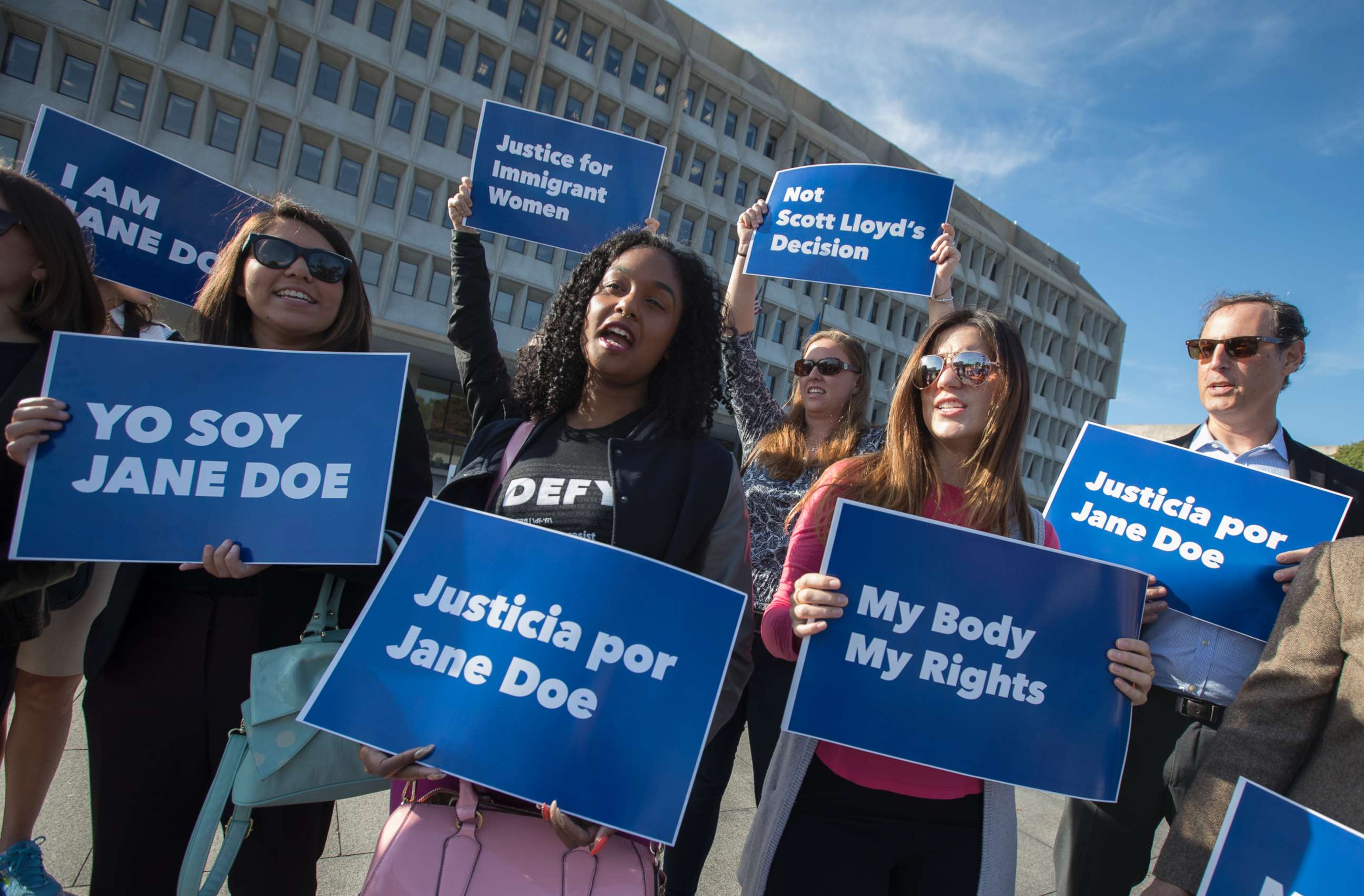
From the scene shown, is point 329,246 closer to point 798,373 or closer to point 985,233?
point 798,373

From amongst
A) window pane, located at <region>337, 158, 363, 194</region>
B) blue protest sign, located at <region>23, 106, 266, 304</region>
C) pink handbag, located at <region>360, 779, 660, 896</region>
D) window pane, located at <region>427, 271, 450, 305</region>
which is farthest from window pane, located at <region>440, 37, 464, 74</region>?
pink handbag, located at <region>360, 779, 660, 896</region>

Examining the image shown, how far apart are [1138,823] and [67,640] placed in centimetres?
340

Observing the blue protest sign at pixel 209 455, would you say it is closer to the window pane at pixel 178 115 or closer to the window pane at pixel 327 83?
the window pane at pixel 178 115

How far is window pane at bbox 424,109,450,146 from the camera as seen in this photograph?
2398 centimetres

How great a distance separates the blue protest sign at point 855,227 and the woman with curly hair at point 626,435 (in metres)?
1.73

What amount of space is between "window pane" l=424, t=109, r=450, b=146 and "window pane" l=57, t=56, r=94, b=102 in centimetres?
853

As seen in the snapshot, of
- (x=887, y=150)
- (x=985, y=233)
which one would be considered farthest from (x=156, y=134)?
(x=985, y=233)

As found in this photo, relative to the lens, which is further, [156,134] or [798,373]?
[156,134]

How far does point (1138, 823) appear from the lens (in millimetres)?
2160

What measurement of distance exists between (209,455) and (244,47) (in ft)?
83.9

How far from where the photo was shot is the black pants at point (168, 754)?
1634mm

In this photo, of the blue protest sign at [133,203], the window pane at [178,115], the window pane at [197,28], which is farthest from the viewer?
the window pane at [197,28]

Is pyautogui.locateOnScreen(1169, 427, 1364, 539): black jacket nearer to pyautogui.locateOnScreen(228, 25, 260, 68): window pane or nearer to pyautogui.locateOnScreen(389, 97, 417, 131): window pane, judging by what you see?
pyautogui.locateOnScreen(389, 97, 417, 131): window pane

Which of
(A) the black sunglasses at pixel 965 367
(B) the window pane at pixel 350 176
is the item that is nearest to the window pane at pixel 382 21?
(B) the window pane at pixel 350 176
